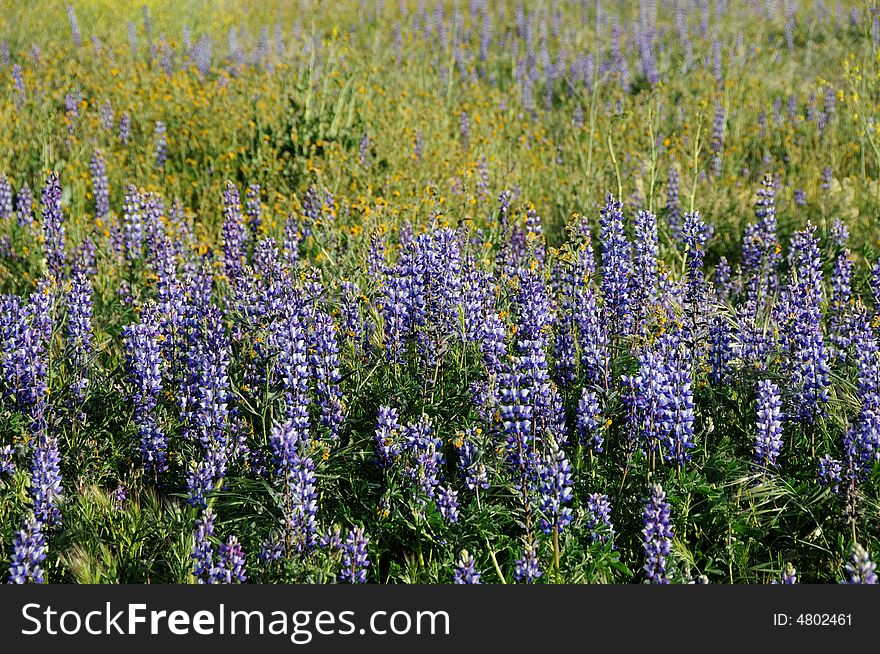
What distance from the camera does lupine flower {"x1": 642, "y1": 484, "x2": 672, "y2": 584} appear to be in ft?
8.71

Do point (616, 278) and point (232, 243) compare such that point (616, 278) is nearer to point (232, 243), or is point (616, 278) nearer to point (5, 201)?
point (232, 243)

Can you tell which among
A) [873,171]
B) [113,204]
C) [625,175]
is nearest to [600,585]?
[625,175]

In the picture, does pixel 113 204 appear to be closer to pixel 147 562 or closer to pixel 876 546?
pixel 147 562

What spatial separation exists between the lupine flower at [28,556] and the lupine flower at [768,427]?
93.9 inches

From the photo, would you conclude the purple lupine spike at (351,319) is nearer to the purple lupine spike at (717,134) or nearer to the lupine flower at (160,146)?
the lupine flower at (160,146)

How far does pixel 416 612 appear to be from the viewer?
252 centimetres

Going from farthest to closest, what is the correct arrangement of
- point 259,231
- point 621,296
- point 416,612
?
point 259,231, point 621,296, point 416,612

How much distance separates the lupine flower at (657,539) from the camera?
8.71 ft

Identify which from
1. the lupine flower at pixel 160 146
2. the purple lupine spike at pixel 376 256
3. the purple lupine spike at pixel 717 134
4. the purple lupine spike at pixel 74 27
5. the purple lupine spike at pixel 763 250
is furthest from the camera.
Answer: the purple lupine spike at pixel 74 27

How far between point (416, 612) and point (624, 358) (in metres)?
1.60

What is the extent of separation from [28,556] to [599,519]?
1784 millimetres

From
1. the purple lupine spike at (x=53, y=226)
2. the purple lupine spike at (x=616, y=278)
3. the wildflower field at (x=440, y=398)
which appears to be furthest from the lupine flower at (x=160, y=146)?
the purple lupine spike at (x=616, y=278)

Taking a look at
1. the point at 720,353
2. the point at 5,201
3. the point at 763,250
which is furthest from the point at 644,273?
the point at 5,201

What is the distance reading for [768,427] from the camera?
123 inches
